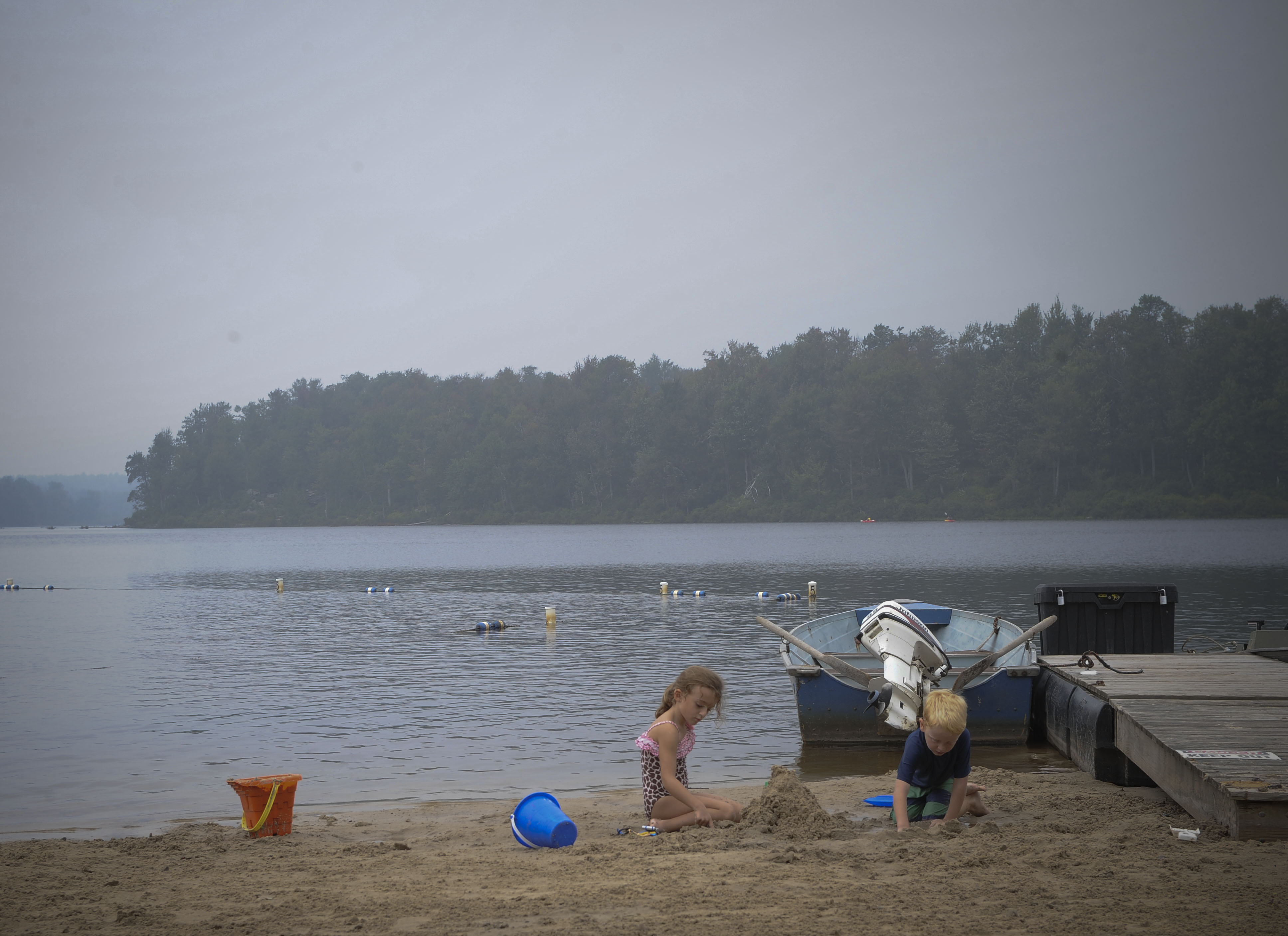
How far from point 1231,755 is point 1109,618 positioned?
255 inches

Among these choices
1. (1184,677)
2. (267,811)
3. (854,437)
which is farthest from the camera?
(854,437)

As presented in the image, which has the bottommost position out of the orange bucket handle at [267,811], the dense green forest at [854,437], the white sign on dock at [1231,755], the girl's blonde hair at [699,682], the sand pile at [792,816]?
the orange bucket handle at [267,811]

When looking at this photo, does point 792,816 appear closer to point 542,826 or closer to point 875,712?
point 542,826

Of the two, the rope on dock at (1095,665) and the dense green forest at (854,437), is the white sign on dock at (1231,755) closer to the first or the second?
the rope on dock at (1095,665)

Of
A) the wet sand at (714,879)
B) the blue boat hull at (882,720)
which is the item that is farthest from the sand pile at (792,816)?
the blue boat hull at (882,720)

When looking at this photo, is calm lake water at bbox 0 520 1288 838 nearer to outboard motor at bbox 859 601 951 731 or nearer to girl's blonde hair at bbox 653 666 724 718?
outboard motor at bbox 859 601 951 731

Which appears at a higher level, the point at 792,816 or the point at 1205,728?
the point at 1205,728

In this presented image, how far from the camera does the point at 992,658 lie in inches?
392

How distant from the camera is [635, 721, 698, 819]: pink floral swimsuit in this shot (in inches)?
268

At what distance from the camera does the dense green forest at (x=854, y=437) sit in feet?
316

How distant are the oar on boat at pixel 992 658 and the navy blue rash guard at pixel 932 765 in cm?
347

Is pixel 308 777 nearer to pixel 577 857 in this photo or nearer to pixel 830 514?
pixel 577 857

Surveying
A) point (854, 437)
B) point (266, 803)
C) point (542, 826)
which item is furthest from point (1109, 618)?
point (854, 437)

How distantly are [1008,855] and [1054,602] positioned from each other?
7154 mm
